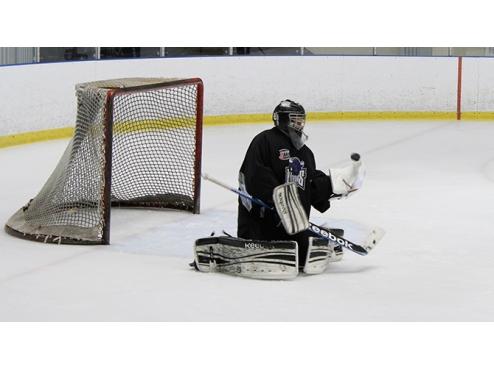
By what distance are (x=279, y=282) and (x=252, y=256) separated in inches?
7.5

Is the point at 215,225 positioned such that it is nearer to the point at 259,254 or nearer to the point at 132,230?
the point at 132,230

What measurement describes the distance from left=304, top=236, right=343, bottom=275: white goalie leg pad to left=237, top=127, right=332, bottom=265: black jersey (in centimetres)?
5

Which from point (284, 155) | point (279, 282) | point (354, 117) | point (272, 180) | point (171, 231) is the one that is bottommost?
point (279, 282)

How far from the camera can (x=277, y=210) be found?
246 inches

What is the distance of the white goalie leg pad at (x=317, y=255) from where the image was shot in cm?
639

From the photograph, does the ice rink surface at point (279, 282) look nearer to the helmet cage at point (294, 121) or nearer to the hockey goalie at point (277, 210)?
the hockey goalie at point (277, 210)

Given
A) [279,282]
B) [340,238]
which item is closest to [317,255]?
[340,238]

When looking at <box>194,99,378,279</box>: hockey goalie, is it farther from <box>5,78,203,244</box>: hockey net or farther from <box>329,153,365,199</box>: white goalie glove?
<box>5,78,203,244</box>: hockey net

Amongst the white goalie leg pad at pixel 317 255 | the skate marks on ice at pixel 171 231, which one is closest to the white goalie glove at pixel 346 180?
the white goalie leg pad at pixel 317 255

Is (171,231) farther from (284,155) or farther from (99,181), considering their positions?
(284,155)

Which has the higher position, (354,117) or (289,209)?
(354,117)

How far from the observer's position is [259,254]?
248 inches

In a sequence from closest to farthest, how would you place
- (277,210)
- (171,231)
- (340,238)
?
(277,210)
(340,238)
(171,231)

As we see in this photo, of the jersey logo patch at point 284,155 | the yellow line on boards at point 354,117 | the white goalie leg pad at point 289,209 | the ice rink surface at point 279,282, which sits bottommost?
the ice rink surface at point 279,282
